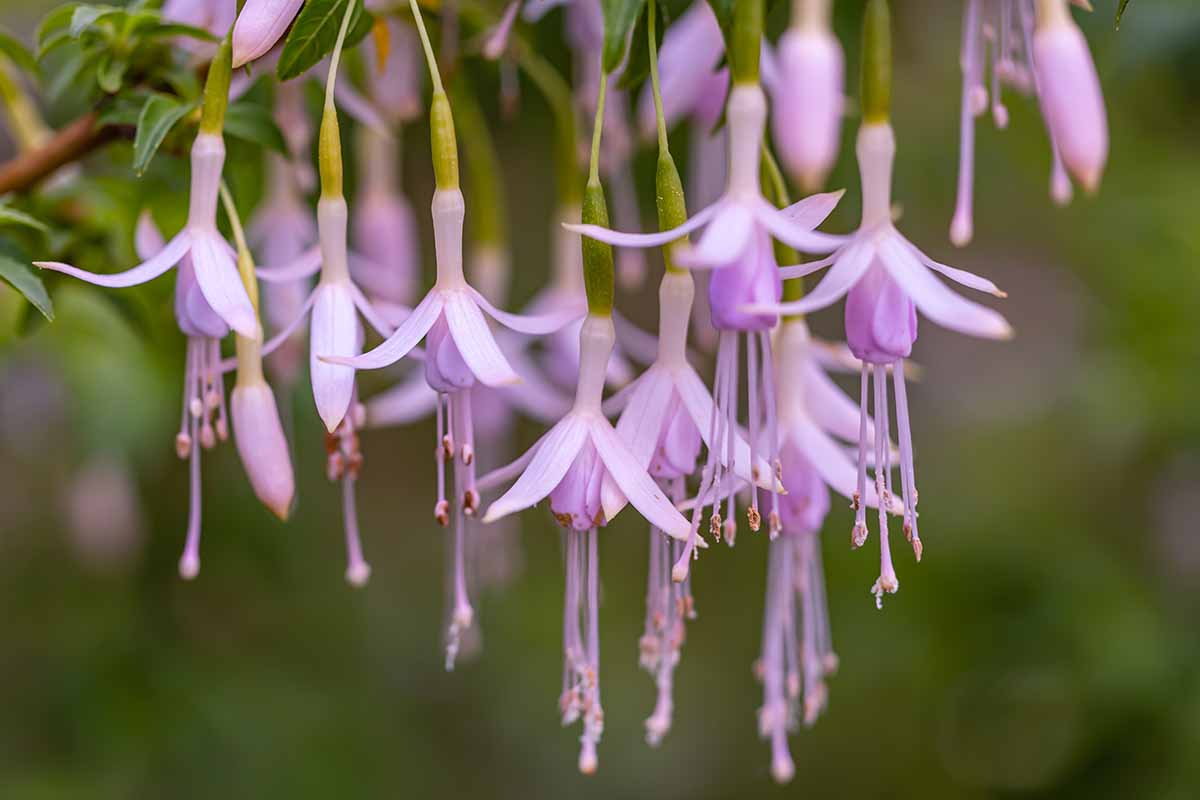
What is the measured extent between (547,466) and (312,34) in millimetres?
301

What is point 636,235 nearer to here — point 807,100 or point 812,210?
point 812,210

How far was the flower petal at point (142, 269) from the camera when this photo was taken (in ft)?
2.37

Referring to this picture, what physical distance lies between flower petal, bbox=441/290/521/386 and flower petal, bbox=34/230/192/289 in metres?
0.18

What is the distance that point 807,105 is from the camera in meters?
0.83

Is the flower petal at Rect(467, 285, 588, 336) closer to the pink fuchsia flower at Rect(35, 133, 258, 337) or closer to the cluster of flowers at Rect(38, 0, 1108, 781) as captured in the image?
the cluster of flowers at Rect(38, 0, 1108, 781)

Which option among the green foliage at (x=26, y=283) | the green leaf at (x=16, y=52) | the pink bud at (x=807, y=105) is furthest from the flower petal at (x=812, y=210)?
the green leaf at (x=16, y=52)

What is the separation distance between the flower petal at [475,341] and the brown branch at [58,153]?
334mm

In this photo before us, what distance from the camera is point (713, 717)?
304 centimetres

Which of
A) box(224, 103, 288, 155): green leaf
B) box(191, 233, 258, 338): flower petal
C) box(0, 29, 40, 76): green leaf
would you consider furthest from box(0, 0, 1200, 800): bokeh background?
box(191, 233, 258, 338): flower petal

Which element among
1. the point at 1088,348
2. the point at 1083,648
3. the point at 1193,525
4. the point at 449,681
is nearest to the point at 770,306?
the point at 1083,648

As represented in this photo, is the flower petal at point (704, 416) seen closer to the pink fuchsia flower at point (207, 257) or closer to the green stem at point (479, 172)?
the pink fuchsia flower at point (207, 257)

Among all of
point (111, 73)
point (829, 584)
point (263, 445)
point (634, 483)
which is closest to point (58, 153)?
point (111, 73)

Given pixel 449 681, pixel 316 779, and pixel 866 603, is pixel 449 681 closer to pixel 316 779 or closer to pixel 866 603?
pixel 316 779

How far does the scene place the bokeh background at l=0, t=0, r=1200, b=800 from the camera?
1.76 m
